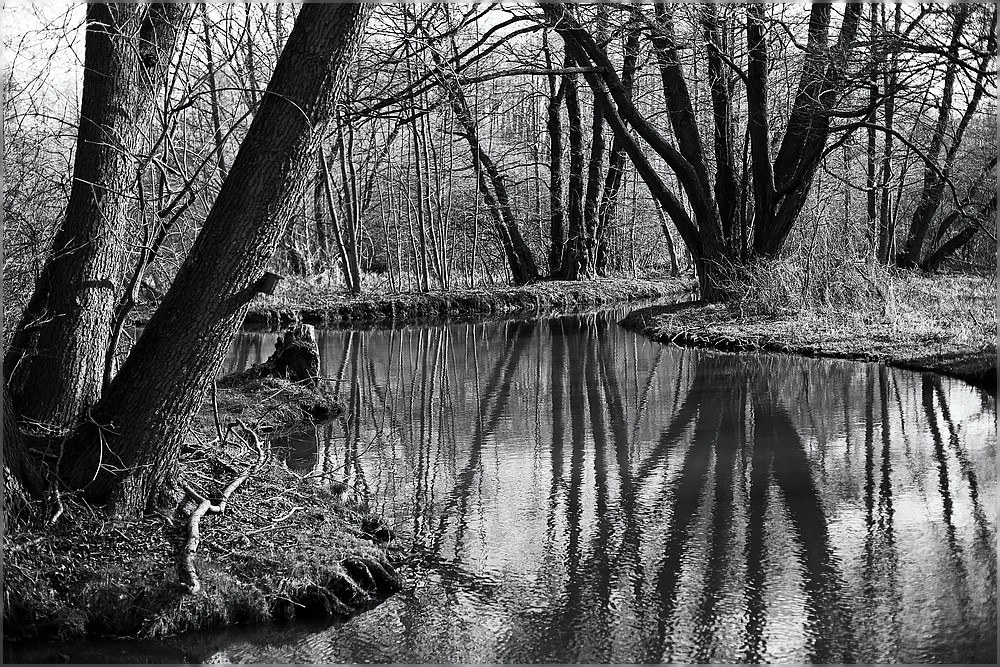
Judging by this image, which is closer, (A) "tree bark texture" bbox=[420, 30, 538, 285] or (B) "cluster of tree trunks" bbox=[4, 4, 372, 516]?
(B) "cluster of tree trunks" bbox=[4, 4, 372, 516]

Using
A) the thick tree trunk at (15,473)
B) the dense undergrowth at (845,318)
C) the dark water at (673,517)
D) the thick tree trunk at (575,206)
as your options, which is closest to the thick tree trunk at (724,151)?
the dense undergrowth at (845,318)

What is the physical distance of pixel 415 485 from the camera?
7695 mm

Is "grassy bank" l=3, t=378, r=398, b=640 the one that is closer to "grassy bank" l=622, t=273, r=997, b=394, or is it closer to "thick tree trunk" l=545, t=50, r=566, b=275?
"grassy bank" l=622, t=273, r=997, b=394

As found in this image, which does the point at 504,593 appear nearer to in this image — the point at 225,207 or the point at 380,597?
the point at 380,597

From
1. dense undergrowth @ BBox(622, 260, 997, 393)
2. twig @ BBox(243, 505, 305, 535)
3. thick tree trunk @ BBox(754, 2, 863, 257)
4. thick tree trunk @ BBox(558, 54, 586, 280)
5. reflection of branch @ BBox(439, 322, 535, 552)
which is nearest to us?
twig @ BBox(243, 505, 305, 535)

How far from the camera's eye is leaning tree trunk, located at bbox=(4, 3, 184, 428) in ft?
19.2

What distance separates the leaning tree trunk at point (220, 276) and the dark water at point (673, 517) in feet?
3.66

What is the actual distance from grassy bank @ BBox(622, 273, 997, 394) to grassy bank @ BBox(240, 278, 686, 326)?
487 centimetres

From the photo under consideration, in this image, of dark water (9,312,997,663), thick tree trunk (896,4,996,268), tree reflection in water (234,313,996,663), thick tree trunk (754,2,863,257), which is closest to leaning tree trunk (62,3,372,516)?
dark water (9,312,997,663)

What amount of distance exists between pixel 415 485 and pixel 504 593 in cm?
240

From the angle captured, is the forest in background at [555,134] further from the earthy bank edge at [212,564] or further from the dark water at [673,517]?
the dark water at [673,517]

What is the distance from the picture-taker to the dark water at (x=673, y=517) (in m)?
4.80

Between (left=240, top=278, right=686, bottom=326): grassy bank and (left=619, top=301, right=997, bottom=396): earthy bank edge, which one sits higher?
(left=240, top=278, right=686, bottom=326): grassy bank

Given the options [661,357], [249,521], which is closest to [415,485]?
[249,521]
